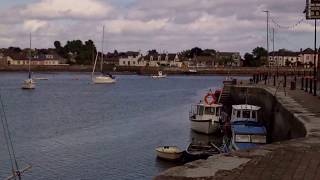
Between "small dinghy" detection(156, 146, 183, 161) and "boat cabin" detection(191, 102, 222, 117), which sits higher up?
"boat cabin" detection(191, 102, 222, 117)

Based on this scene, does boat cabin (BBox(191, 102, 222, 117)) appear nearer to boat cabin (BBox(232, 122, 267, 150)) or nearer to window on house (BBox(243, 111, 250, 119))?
window on house (BBox(243, 111, 250, 119))

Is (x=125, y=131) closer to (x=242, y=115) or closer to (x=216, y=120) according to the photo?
(x=216, y=120)

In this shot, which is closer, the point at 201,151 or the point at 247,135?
the point at 201,151

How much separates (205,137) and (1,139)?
1403 centimetres

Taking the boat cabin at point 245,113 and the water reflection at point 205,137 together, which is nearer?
the boat cabin at point 245,113

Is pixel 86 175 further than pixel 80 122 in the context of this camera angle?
No

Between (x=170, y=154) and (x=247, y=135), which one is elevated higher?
(x=247, y=135)

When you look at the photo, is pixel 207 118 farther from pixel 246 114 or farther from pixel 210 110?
pixel 246 114

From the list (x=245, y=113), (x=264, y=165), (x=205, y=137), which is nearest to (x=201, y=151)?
(x=245, y=113)

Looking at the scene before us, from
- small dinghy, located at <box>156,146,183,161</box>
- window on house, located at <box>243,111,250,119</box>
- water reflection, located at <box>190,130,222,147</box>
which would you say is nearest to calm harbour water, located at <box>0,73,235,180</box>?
small dinghy, located at <box>156,146,183,161</box>

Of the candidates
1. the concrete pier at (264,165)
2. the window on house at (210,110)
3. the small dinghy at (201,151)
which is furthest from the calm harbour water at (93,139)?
the concrete pier at (264,165)

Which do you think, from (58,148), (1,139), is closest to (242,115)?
(58,148)

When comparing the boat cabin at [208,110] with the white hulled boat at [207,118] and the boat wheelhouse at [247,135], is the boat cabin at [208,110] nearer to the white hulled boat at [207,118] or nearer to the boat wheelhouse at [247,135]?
the white hulled boat at [207,118]

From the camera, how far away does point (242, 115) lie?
39281 millimetres
